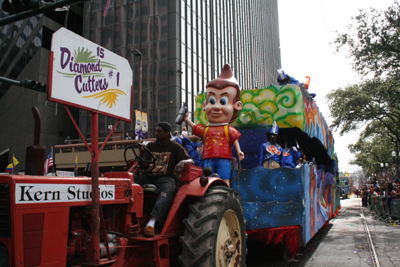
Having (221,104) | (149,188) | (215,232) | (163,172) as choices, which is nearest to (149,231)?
(149,188)

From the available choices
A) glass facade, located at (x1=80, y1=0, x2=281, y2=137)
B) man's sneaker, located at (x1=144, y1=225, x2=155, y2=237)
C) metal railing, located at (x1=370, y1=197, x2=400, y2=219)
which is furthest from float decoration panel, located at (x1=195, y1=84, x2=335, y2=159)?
glass facade, located at (x1=80, y1=0, x2=281, y2=137)

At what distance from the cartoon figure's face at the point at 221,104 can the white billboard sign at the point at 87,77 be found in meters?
3.34

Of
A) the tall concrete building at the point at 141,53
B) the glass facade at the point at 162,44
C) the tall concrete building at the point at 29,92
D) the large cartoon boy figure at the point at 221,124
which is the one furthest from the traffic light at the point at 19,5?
the glass facade at the point at 162,44

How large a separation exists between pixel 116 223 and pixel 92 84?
1.44 meters

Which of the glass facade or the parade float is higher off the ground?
the glass facade

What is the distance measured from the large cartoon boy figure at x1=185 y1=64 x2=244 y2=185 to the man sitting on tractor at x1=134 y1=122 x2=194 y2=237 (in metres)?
1.91

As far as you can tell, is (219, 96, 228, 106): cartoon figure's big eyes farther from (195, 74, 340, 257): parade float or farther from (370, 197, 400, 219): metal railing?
(370, 197, 400, 219): metal railing

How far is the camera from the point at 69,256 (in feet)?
9.22

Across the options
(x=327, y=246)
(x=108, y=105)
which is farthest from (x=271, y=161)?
(x=108, y=105)

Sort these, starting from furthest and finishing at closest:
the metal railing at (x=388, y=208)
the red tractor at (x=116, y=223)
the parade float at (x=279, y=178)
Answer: the metal railing at (x=388, y=208) < the parade float at (x=279, y=178) < the red tractor at (x=116, y=223)

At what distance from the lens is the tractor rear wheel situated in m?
3.37

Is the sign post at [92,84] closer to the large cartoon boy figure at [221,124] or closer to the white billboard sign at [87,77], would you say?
the white billboard sign at [87,77]

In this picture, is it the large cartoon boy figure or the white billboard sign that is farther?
the large cartoon boy figure

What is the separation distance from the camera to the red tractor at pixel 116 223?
7.97ft
